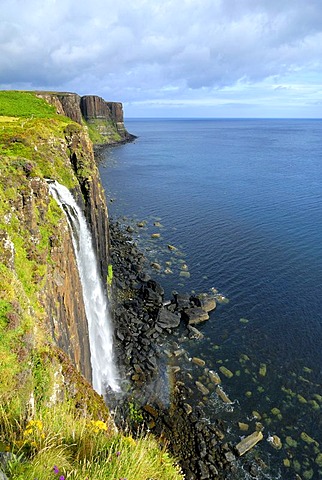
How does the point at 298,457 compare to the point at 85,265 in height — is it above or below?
below

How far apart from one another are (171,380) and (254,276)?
67.2ft

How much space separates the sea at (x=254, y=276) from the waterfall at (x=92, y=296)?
8.56m

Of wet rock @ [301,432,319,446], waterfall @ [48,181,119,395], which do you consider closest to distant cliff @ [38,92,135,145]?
waterfall @ [48,181,119,395]

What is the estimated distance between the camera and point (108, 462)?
7.05 metres

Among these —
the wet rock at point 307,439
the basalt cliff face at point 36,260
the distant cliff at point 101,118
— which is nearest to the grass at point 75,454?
the basalt cliff face at point 36,260

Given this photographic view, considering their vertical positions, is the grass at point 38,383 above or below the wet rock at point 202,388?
above

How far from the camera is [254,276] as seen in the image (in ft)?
143

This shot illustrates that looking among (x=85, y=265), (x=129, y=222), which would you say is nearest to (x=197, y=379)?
(x=85, y=265)

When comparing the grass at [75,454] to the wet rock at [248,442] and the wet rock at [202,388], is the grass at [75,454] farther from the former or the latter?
the wet rock at [202,388]

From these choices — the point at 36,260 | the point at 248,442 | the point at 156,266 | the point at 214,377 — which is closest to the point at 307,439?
the point at 248,442

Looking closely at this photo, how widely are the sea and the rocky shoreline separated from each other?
4.06ft

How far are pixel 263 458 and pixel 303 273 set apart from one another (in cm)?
2672

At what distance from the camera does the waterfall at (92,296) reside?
2491 centimetres

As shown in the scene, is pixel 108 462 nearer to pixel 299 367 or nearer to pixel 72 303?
pixel 72 303
